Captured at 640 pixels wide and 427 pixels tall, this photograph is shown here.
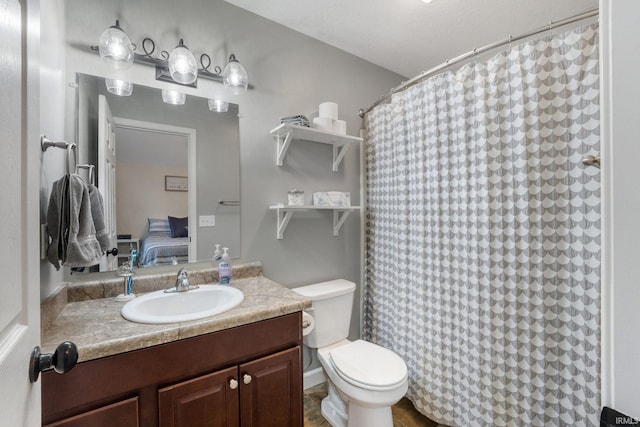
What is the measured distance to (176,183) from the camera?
1451 millimetres

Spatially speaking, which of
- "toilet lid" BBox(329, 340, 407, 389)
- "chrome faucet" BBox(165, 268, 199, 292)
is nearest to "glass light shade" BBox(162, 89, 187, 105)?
"chrome faucet" BBox(165, 268, 199, 292)

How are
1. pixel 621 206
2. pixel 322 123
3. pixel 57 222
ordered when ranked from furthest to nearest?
pixel 322 123, pixel 57 222, pixel 621 206

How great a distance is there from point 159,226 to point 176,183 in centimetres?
25

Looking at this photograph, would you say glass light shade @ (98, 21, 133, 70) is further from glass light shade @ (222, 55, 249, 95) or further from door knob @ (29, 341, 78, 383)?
door knob @ (29, 341, 78, 383)

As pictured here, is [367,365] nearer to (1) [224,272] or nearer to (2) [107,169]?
(1) [224,272]

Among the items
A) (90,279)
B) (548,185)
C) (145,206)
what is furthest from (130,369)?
(548,185)

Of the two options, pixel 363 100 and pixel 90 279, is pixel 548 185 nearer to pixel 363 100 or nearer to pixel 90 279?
pixel 363 100

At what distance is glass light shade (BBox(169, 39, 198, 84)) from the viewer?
136cm

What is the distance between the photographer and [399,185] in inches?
70.9

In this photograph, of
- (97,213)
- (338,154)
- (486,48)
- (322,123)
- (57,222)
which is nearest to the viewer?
(57,222)

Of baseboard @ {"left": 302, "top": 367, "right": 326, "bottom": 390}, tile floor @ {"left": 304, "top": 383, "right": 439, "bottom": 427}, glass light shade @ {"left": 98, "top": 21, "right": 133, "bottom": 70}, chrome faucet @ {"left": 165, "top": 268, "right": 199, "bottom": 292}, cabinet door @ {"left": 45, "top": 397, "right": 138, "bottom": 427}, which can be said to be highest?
glass light shade @ {"left": 98, "top": 21, "right": 133, "bottom": 70}

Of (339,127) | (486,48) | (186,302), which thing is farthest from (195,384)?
(486,48)

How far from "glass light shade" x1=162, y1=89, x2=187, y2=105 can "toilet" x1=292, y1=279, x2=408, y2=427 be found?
1.33 meters

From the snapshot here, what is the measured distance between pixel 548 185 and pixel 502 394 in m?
1.01
